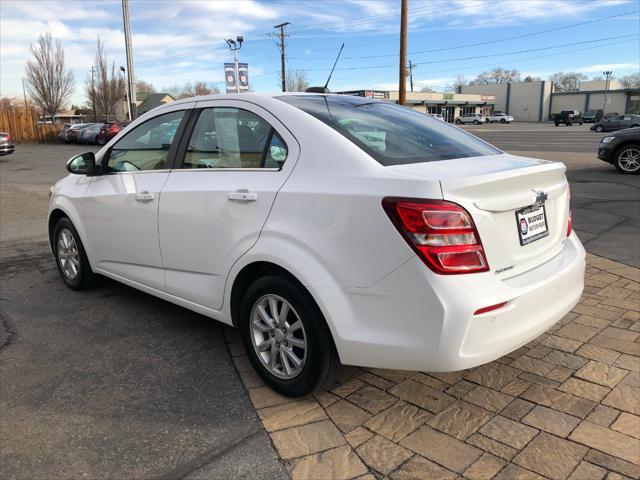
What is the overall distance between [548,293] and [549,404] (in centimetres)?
68

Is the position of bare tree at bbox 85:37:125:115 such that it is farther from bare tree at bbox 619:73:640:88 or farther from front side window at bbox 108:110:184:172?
bare tree at bbox 619:73:640:88

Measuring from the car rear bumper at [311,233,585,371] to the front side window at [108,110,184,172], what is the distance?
73.0 inches

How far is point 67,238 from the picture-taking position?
492 centimetres

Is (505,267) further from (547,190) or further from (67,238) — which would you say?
(67,238)

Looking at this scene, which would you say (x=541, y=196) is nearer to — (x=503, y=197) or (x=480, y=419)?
(x=503, y=197)

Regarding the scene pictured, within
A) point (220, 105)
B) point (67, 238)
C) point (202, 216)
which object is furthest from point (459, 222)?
point (67, 238)

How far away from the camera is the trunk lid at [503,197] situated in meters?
2.45

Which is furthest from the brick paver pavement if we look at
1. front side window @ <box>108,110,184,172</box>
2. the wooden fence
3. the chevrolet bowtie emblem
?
the wooden fence

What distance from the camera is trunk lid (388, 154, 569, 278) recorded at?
245 cm

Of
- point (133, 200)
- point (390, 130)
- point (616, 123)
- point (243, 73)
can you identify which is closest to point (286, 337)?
point (390, 130)

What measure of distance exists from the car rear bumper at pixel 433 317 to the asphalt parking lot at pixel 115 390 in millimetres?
727

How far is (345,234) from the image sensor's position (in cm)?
256

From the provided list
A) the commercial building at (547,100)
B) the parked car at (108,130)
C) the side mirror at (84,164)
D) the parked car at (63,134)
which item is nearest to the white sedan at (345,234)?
the side mirror at (84,164)

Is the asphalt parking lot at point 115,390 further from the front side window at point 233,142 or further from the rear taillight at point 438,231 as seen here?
the front side window at point 233,142
